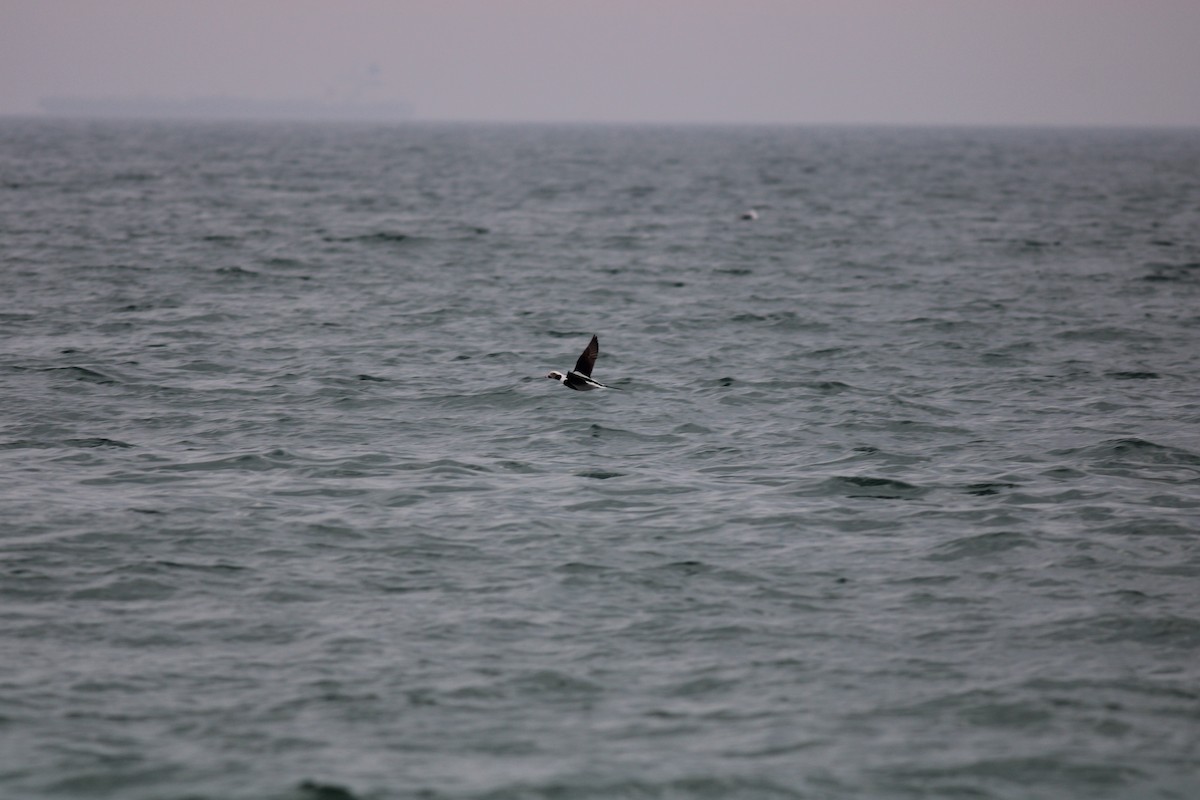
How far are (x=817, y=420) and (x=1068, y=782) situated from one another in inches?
473

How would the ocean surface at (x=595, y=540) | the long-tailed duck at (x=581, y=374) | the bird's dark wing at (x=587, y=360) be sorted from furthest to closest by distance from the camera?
1. the long-tailed duck at (x=581, y=374)
2. the bird's dark wing at (x=587, y=360)
3. the ocean surface at (x=595, y=540)

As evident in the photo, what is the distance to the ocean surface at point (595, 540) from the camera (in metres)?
10.6

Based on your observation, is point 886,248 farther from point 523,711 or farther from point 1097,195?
point 523,711

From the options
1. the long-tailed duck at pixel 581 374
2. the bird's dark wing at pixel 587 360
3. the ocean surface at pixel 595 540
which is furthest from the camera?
the long-tailed duck at pixel 581 374

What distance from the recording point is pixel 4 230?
46938 millimetres

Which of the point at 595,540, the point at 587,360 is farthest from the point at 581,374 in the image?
the point at 595,540

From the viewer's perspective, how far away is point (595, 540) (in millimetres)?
15586

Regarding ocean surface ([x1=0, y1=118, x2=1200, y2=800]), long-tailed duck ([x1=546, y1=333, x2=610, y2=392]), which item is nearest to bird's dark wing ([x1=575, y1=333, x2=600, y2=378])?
long-tailed duck ([x1=546, y1=333, x2=610, y2=392])

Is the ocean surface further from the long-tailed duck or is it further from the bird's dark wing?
the bird's dark wing

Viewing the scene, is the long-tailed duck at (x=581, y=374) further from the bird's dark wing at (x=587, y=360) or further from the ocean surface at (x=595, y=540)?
the ocean surface at (x=595, y=540)

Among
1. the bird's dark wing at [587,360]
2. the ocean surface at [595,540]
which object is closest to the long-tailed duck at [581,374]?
the bird's dark wing at [587,360]

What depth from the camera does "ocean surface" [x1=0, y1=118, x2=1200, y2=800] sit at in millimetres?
10609

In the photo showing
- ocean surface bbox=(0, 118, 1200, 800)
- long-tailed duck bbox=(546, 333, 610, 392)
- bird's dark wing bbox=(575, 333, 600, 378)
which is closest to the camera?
ocean surface bbox=(0, 118, 1200, 800)

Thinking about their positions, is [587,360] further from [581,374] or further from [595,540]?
[595,540]
